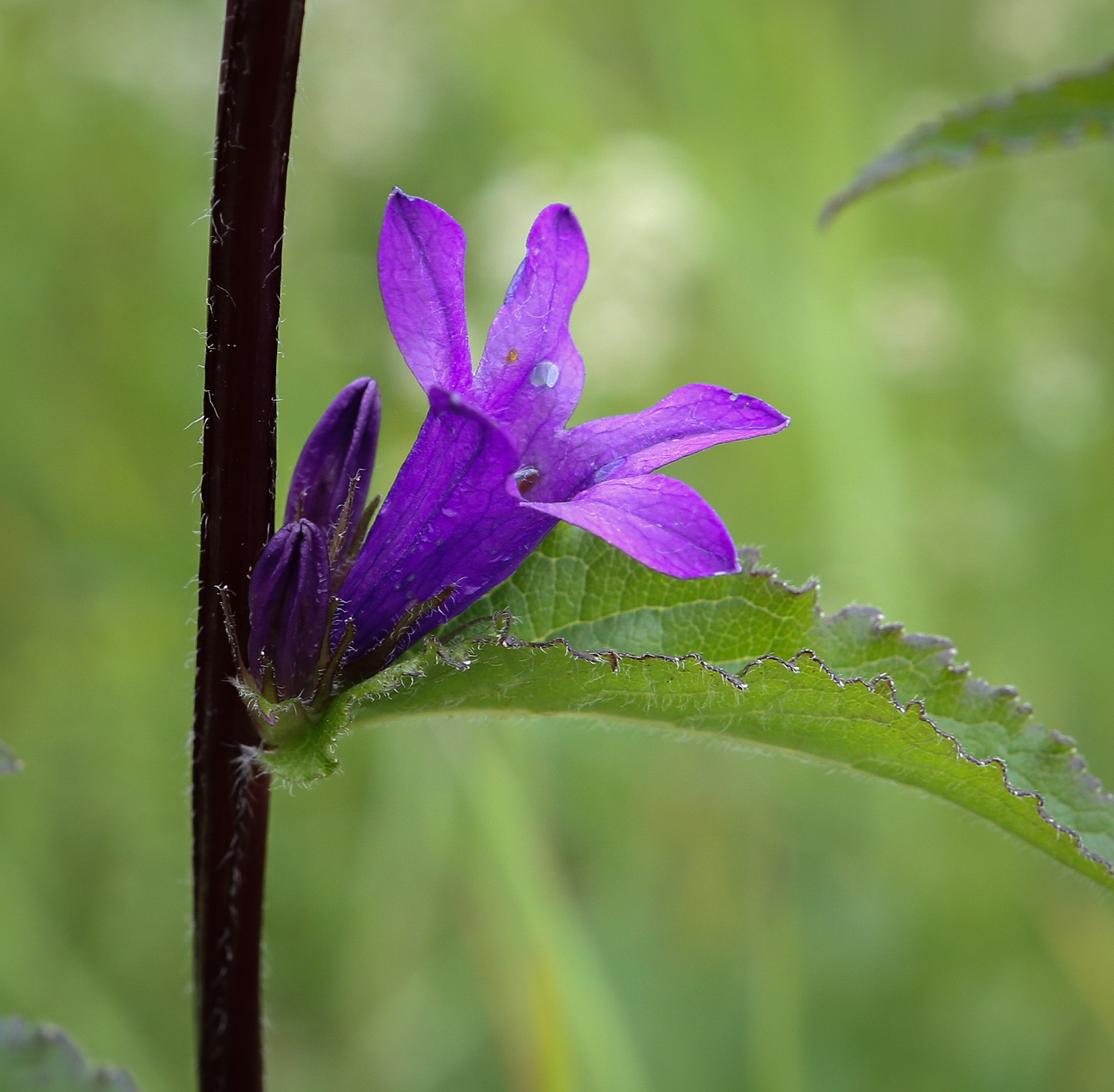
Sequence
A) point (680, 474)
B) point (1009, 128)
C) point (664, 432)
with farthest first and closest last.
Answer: point (680, 474) < point (1009, 128) < point (664, 432)

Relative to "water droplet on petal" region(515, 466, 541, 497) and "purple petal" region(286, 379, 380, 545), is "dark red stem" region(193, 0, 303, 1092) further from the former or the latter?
"water droplet on petal" region(515, 466, 541, 497)

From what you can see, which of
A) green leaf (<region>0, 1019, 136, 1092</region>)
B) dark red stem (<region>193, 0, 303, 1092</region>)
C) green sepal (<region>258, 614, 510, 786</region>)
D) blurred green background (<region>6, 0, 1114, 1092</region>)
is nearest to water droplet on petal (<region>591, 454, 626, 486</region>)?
green sepal (<region>258, 614, 510, 786</region>)

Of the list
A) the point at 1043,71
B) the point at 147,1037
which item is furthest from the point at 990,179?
the point at 147,1037

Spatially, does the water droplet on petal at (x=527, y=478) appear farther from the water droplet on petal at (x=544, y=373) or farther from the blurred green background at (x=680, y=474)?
the blurred green background at (x=680, y=474)

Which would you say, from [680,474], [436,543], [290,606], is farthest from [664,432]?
[680,474]

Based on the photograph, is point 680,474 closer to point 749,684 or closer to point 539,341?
point 539,341
